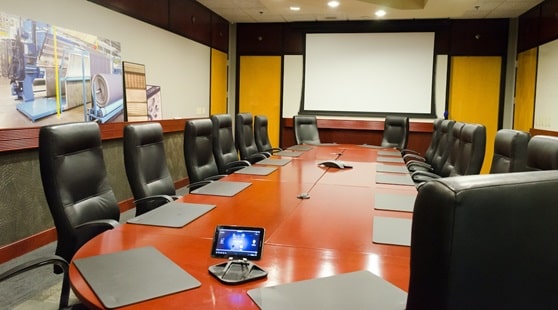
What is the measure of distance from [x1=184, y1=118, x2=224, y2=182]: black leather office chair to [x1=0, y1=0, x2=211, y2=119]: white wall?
1.60 m

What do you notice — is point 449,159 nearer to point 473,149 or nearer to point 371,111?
point 473,149

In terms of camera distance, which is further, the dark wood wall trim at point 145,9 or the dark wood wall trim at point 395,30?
the dark wood wall trim at point 395,30

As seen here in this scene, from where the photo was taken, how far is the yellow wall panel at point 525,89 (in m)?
6.40

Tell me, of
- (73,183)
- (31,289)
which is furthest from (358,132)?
(73,183)

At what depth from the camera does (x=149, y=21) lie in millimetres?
5320

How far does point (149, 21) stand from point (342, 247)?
458 centimetres

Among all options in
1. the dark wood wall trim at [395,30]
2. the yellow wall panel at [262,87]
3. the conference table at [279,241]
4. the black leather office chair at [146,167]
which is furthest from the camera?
the yellow wall panel at [262,87]

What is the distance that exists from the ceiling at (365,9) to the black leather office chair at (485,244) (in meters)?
5.97

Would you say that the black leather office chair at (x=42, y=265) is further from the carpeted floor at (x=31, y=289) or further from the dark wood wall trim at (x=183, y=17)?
the dark wood wall trim at (x=183, y=17)

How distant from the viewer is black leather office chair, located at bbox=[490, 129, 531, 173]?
2.70 meters

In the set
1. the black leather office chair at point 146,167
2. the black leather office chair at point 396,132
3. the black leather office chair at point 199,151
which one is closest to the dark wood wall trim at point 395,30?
the black leather office chair at point 396,132

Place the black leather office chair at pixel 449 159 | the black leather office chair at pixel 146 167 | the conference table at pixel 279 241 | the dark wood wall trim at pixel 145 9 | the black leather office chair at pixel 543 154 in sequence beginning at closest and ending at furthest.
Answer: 1. the conference table at pixel 279 241
2. the black leather office chair at pixel 543 154
3. the black leather office chair at pixel 146 167
4. the black leather office chair at pixel 449 159
5. the dark wood wall trim at pixel 145 9

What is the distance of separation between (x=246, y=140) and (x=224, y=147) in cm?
96

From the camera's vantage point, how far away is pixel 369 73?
8023 millimetres
